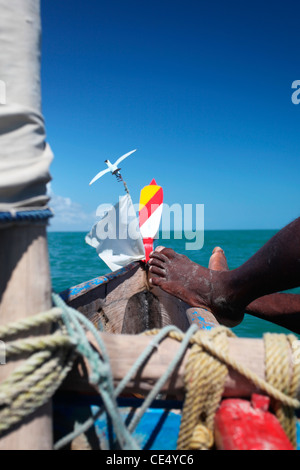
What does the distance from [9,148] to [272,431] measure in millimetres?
734

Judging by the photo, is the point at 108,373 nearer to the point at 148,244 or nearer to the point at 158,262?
the point at 158,262

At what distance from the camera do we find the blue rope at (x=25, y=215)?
1.71 ft

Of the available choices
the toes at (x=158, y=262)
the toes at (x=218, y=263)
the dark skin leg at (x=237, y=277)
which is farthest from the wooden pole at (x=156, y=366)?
the toes at (x=218, y=263)

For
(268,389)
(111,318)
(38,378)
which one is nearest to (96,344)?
(38,378)

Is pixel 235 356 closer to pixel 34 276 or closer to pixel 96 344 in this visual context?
pixel 96 344

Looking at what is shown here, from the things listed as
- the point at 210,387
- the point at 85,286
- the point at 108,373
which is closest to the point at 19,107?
the point at 108,373

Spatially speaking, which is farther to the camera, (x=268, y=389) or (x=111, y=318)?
(x=111, y=318)

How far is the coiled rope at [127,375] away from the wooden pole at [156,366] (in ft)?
0.06

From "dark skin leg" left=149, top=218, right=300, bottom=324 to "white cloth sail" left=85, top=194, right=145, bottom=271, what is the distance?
550 millimetres

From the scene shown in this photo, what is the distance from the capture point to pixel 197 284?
5.59 feet

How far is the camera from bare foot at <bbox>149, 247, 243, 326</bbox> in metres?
1.57

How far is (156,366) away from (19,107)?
1.97ft

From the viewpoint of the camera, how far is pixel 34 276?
562mm

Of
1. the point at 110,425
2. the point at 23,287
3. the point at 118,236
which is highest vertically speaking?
the point at 23,287
